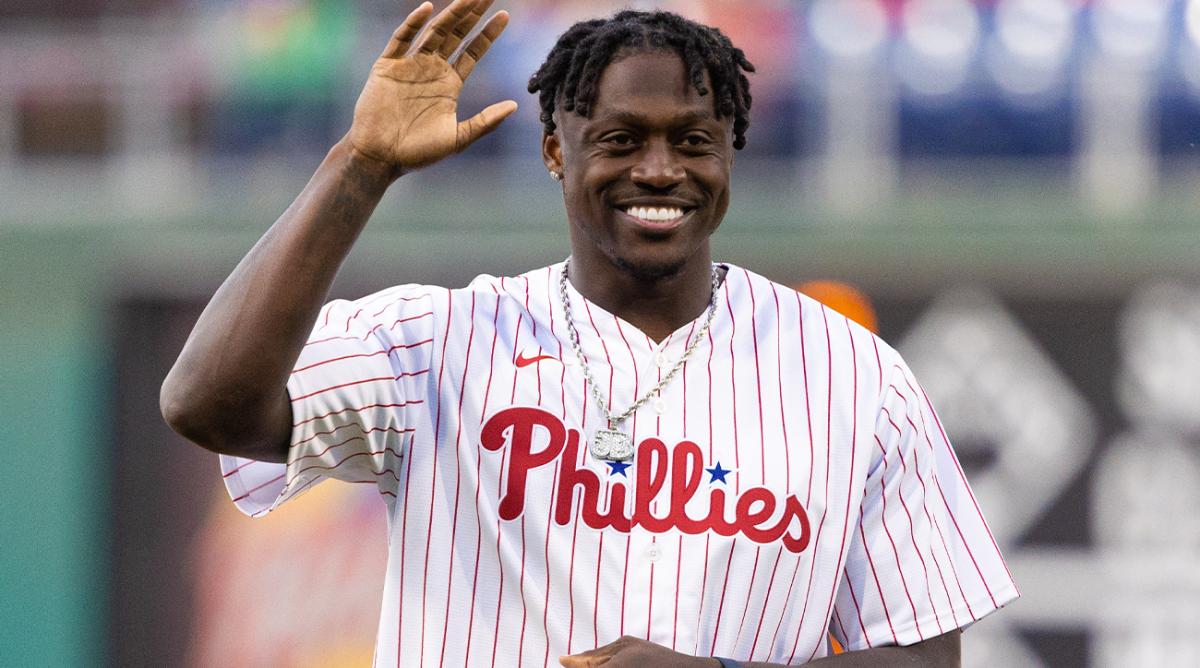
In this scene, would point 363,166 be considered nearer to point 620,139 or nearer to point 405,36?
point 405,36

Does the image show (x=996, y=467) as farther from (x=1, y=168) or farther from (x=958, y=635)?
(x=1, y=168)

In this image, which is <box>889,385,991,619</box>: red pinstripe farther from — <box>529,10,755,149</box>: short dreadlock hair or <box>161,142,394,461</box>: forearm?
Answer: <box>161,142,394,461</box>: forearm

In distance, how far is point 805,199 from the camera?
8078 mm

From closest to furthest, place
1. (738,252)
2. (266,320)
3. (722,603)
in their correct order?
(266,320), (722,603), (738,252)

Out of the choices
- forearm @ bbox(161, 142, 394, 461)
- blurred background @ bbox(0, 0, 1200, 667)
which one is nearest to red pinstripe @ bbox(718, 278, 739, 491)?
forearm @ bbox(161, 142, 394, 461)


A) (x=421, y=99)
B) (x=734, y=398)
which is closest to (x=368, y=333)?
(x=421, y=99)

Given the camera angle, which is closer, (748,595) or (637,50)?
(748,595)

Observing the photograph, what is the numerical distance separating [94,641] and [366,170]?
→ 5843 millimetres

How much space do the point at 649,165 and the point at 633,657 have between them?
73cm

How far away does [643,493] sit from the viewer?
253 cm

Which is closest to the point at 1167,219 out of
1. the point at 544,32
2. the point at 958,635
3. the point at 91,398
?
the point at 544,32

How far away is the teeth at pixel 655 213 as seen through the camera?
2.57 meters

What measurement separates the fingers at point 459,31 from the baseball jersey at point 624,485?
1.29 ft

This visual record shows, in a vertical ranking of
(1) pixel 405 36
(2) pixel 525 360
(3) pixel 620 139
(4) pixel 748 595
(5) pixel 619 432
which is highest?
(1) pixel 405 36
